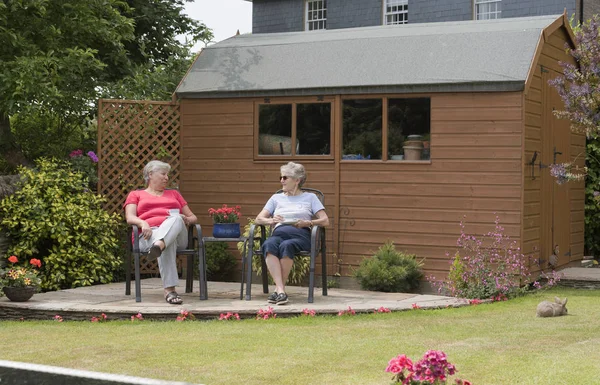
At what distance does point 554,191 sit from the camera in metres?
9.23

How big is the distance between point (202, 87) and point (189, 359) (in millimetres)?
4913

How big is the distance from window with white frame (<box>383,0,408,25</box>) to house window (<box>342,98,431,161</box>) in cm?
963

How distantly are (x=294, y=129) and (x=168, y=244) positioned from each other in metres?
2.36

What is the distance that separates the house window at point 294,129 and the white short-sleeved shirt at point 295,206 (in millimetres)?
1369

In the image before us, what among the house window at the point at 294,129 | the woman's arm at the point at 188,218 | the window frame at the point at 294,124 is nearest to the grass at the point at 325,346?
the woman's arm at the point at 188,218

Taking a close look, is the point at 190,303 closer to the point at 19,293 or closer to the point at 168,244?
the point at 168,244

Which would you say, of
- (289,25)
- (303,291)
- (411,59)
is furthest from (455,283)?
(289,25)

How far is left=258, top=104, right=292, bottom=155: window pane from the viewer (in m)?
9.27

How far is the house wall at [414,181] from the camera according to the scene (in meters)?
8.25

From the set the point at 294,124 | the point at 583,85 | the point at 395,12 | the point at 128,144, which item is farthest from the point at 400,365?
the point at 395,12

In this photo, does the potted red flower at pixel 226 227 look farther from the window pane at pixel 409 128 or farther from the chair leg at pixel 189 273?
the window pane at pixel 409 128

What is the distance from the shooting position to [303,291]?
8.31 m

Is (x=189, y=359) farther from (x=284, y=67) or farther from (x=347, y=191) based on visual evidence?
(x=284, y=67)

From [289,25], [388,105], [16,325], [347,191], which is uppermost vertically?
[289,25]
